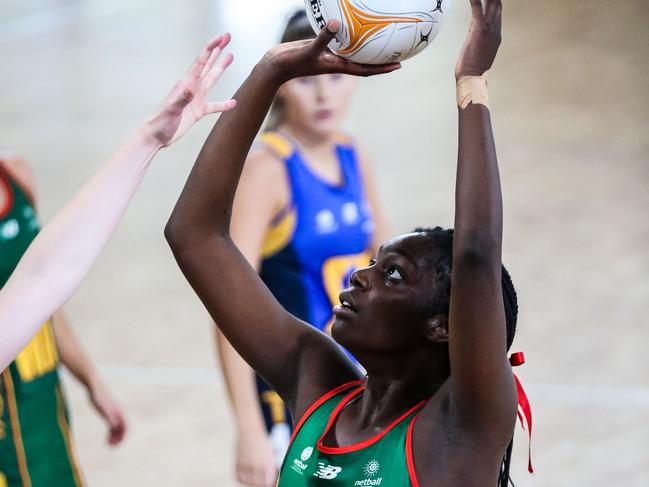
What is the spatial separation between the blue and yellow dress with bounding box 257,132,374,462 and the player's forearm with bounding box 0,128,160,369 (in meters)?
1.66

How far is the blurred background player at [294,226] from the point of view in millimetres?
3594

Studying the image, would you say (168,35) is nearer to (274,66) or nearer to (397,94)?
(397,94)

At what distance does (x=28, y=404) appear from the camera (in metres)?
2.95

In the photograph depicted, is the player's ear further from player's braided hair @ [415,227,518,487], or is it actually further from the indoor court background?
the indoor court background

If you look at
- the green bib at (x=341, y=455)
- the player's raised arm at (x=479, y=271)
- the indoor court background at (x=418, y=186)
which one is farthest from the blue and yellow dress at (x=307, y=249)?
the player's raised arm at (x=479, y=271)

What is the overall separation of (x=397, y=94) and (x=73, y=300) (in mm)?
3321

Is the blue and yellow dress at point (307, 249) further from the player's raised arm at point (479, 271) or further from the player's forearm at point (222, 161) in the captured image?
the player's raised arm at point (479, 271)

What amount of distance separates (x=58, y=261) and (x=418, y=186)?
5161mm

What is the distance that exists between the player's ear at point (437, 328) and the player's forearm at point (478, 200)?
0.26m

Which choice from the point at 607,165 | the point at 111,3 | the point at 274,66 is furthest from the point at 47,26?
the point at 274,66

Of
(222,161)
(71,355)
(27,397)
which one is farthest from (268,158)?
(222,161)

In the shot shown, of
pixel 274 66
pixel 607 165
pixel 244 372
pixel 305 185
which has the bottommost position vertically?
pixel 607 165

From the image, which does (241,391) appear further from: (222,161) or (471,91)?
(471,91)

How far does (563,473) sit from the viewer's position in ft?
14.9
